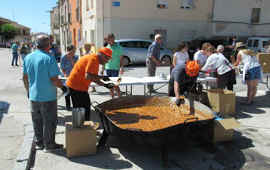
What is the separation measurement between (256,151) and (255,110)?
2.38 m

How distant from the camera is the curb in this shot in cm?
355

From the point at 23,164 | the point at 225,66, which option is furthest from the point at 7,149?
the point at 225,66

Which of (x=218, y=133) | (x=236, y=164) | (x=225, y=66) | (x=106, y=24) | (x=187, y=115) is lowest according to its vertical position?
(x=236, y=164)

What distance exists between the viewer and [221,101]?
18.3 feet

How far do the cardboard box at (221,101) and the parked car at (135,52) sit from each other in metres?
9.07

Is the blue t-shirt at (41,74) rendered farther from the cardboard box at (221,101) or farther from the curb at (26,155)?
the cardboard box at (221,101)

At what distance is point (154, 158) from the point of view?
12.7 ft

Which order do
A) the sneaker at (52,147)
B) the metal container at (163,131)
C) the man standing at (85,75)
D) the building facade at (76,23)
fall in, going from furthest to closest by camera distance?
the building facade at (76,23) < the sneaker at (52,147) < the man standing at (85,75) < the metal container at (163,131)

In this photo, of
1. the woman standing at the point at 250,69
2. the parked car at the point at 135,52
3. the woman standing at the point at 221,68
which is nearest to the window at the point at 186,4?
the parked car at the point at 135,52

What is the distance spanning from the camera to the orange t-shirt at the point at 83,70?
385cm

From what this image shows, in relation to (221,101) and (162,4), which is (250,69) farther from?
(162,4)

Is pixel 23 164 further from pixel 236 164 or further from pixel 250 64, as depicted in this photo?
pixel 250 64

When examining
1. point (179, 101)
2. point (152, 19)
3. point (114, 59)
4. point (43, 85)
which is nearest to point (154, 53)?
point (114, 59)

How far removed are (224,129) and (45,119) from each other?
282 centimetres
